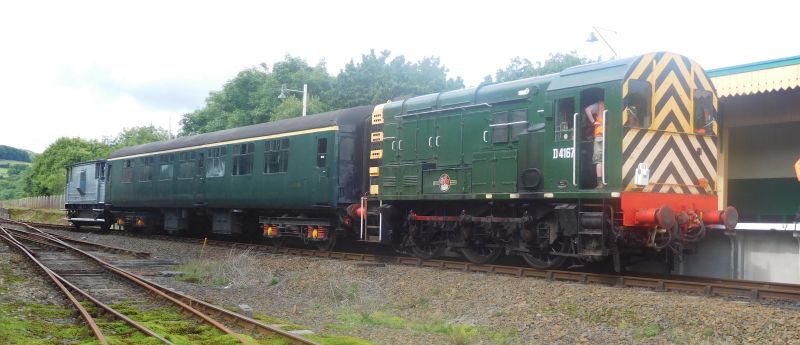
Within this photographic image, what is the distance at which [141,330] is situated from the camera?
7625 millimetres

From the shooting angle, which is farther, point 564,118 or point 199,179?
point 199,179

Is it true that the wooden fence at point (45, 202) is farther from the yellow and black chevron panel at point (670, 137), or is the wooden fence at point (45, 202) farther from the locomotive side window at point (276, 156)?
the yellow and black chevron panel at point (670, 137)

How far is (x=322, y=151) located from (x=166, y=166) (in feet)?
30.7

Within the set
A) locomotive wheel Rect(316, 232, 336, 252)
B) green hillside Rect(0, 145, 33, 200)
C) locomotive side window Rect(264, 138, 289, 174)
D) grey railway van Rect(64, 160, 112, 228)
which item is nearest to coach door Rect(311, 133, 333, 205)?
locomotive wheel Rect(316, 232, 336, 252)

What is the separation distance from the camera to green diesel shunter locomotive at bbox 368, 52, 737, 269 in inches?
380

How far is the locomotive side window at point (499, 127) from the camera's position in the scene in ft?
38.0

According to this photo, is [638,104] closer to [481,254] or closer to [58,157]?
[481,254]

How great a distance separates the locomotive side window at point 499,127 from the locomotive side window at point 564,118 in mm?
1240

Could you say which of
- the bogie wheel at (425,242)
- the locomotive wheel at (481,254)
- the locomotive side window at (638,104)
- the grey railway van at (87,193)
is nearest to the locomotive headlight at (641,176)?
the locomotive side window at (638,104)

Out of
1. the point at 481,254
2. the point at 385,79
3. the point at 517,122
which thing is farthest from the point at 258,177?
the point at 385,79

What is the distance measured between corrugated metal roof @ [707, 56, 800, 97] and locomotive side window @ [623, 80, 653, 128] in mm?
2779

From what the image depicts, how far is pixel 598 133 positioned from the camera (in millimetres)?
9984

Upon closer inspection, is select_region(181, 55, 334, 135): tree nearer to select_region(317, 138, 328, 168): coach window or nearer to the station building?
select_region(317, 138, 328, 168): coach window

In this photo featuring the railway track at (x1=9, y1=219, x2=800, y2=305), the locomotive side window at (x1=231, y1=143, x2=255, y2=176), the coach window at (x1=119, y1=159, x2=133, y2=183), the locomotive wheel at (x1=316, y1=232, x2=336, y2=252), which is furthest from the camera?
the coach window at (x1=119, y1=159, x2=133, y2=183)
